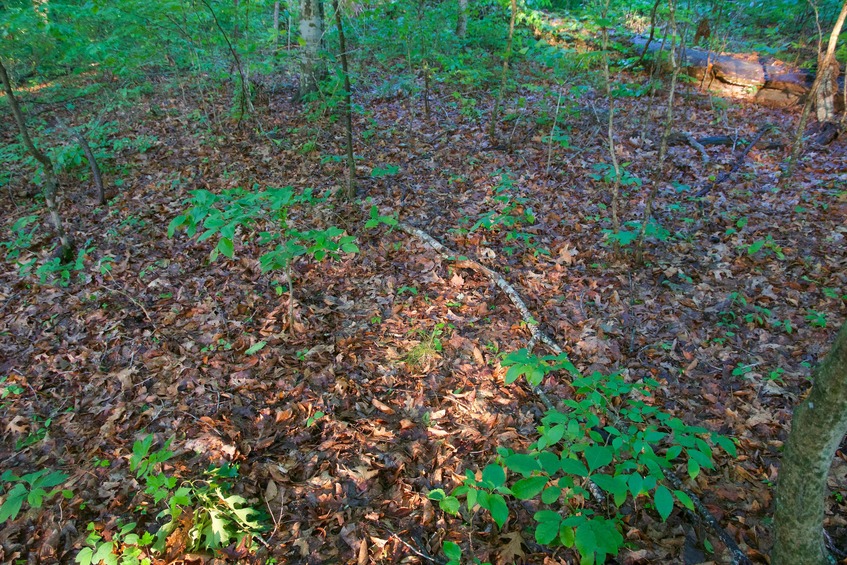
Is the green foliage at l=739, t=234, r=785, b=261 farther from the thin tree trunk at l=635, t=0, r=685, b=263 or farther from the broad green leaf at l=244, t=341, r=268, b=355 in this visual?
the broad green leaf at l=244, t=341, r=268, b=355

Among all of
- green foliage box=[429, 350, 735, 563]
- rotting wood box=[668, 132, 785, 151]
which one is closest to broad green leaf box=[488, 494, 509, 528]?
green foliage box=[429, 350, 735, 563]

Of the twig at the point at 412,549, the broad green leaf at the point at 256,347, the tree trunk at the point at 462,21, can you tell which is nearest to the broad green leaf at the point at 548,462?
the twig at the point at 412,549

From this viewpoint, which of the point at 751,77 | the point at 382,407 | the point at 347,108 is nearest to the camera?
the point at 382,407

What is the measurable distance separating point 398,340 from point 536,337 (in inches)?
53.6

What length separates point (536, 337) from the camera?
4270 mm

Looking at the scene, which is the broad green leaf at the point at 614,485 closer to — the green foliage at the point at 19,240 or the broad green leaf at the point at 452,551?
the broad green leaf at the point at 452,551

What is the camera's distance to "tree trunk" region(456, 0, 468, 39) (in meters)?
12.1

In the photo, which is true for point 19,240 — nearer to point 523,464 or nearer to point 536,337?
point 536,337

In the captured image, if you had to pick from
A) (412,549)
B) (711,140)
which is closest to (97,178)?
(412,549)

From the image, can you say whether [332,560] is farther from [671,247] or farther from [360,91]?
[360,91]

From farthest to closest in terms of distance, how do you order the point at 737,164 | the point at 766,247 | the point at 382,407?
1. the point at 737,164
2. the point at 766,247
3. the point at 382,407

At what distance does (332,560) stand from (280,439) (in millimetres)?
1066

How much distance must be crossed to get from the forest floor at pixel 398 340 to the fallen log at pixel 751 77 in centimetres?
287

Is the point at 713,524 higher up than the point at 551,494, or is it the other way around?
the point at 551,494
